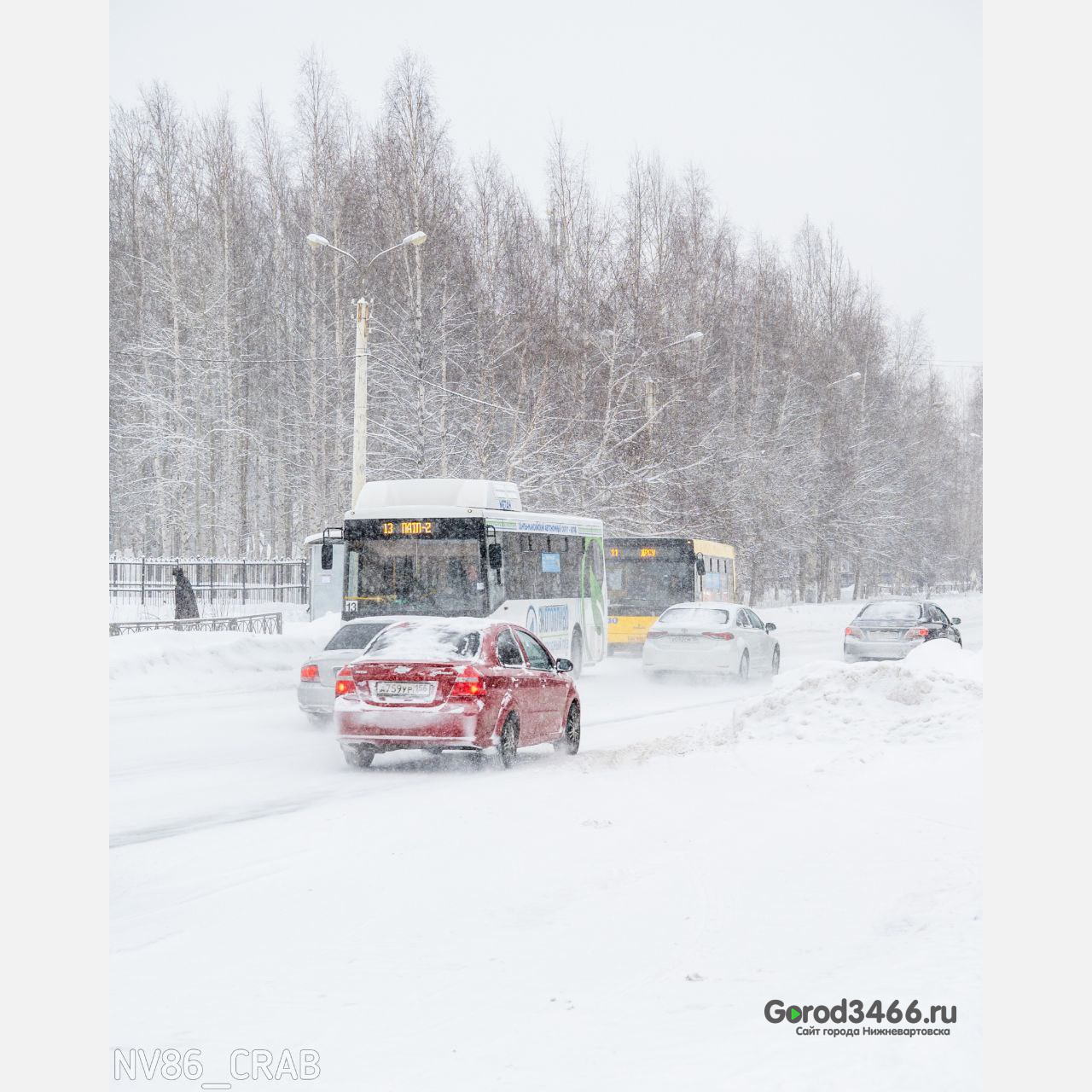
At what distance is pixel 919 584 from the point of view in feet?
256

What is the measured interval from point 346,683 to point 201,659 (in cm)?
1074

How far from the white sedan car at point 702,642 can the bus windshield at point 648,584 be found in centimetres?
705

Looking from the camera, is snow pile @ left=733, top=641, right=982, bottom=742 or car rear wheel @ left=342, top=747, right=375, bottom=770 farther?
snow pile @ left=733, top=641, right=982, bottom=742

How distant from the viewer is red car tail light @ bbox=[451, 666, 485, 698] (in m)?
12.1

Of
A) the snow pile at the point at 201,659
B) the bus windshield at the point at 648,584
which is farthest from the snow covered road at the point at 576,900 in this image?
the bus windshield at the point at 648,584

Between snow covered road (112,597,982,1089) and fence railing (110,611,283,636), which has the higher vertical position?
fence railing (110,611,283,636)

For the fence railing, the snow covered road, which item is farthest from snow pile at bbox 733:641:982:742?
the fence railing

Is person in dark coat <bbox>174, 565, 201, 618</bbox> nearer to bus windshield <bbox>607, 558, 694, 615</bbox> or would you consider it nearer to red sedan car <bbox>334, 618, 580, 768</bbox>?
bus windshield <bbox>607, 558, 694, 615</bbox>

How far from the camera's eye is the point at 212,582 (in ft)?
124

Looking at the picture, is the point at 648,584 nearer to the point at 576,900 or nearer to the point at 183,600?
the point at 183,600

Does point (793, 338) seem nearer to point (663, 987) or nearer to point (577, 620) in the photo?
point (577, 620)

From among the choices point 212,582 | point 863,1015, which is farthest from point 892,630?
point 863,1015

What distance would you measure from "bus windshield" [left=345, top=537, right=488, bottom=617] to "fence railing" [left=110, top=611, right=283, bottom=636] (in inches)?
233

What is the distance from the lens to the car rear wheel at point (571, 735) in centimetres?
1405
